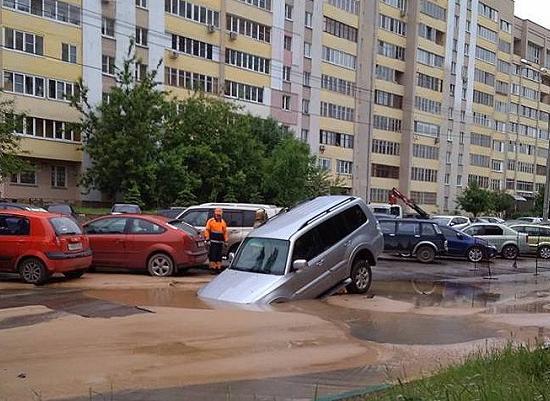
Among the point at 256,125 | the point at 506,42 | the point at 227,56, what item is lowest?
the point at 256,125

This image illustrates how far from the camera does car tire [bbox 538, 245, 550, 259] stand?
28.4m

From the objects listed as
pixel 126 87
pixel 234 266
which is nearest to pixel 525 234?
pixel 234 266

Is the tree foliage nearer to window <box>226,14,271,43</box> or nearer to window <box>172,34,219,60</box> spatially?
window <box>172,34,219,60</box>

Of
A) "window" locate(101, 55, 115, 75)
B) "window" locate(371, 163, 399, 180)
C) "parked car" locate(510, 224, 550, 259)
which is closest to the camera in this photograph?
"parked car" locate(510, 224, 550, 259)

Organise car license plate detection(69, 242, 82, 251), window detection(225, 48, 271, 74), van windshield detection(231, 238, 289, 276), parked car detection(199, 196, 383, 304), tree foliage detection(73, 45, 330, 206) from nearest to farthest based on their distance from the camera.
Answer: parked car detection(199, 196, 383, 304) → van windshield detection(231, 238, 289, 276) → car license plate detection(69, 242, 82, 251) → tree foliage detection(73, 45, 330, 206) → window detection(225, 48, 271, 74)

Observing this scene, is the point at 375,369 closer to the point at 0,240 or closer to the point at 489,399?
the point at 489,399

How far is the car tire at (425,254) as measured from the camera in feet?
78.6

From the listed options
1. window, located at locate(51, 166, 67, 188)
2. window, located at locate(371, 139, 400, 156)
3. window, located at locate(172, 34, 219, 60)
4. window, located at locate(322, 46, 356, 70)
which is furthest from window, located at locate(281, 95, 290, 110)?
window, located at locate(51, 166, 67, 188)

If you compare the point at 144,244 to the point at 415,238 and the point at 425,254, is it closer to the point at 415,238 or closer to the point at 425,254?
the point at 415,238

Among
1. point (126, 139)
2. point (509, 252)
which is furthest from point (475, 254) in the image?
point (126, 139)

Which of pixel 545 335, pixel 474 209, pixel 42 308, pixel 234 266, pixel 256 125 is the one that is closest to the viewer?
pixel 545 335

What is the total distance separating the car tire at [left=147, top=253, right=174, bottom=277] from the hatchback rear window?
6.35 ft

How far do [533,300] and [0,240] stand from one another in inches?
462

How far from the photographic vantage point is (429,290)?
15.9 metres
